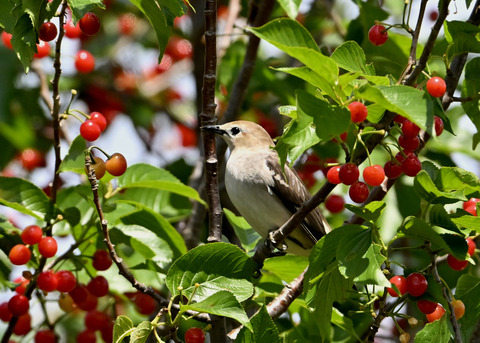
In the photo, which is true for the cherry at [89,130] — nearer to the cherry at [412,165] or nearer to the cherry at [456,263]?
the cherry at [412,165]

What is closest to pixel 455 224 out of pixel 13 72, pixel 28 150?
pixel 13 72

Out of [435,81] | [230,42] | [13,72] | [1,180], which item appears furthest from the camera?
[230,42]

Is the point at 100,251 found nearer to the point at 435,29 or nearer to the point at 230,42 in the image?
the point at 435,29

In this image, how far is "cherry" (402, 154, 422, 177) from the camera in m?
3.36

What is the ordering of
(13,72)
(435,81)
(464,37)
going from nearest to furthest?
(435,81) < (464,37) < (13,72)

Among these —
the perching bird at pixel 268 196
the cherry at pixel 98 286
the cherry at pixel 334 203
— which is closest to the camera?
the cherry at pixel 98 286

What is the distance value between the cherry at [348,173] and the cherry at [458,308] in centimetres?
97

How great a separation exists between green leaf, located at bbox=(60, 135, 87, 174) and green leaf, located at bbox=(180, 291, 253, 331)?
1.30 metres

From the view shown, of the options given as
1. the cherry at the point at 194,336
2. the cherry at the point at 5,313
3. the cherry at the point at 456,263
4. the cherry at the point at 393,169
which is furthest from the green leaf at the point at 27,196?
the cherry at the point at 456,263

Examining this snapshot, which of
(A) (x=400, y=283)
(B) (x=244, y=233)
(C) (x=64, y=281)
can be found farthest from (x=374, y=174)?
(C) (x=64, y=281)

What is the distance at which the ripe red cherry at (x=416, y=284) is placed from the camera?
354 cm

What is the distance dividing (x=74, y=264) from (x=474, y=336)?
104 inches

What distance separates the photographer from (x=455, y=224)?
3.42 m

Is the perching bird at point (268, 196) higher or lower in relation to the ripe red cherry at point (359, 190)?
lower
